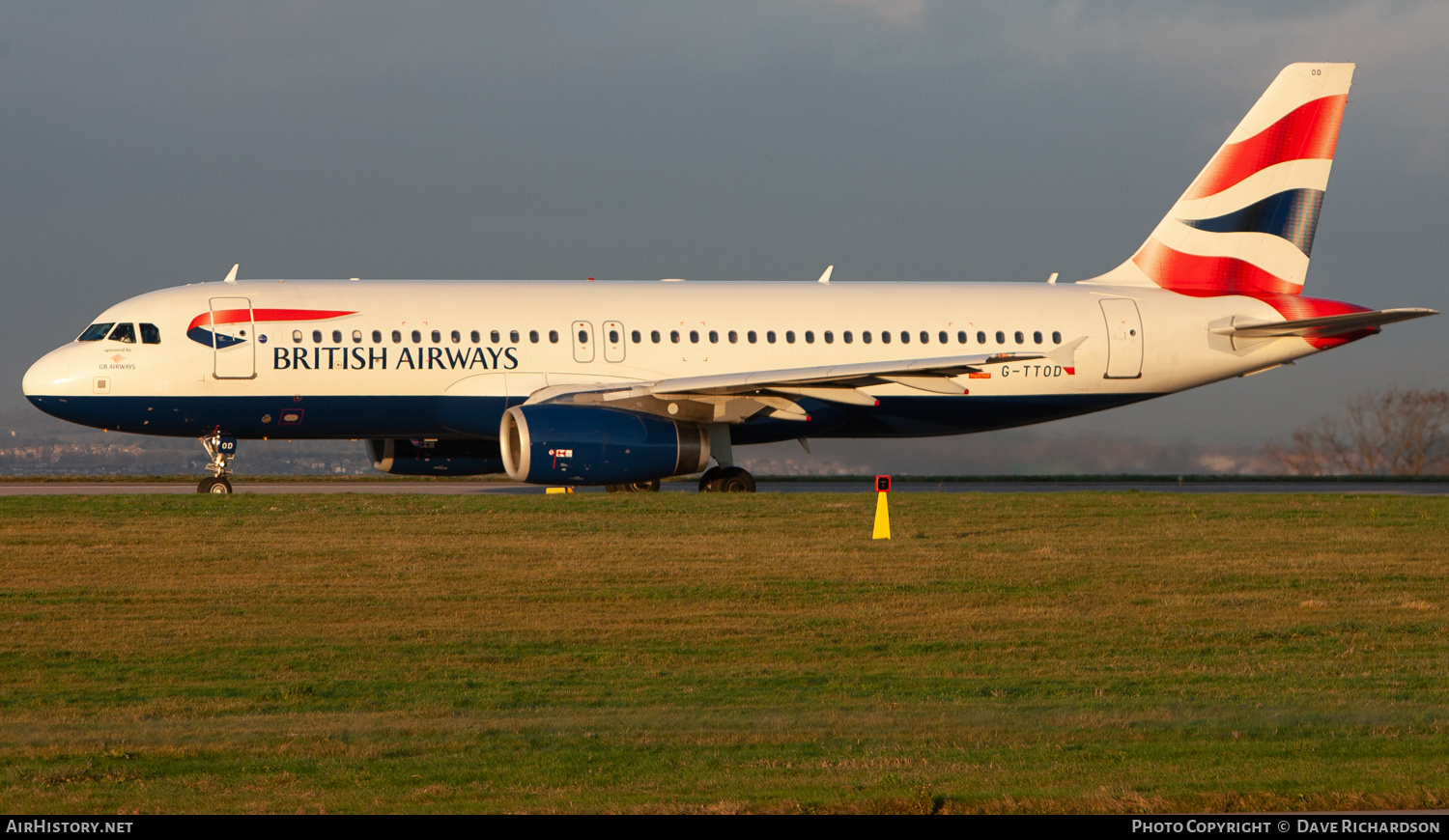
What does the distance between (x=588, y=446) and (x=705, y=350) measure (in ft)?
12.7

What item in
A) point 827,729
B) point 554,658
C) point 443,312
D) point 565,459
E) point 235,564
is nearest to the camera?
point 827,729

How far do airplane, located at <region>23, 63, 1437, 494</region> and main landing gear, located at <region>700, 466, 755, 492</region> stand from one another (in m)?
0.04

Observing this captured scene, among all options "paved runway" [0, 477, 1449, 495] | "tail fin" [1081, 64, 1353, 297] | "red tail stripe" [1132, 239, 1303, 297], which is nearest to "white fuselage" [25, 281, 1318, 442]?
"red tail stripe" [1132, 239, 1303, 297]

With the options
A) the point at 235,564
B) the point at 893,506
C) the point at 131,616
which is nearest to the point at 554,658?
the point at 131,616

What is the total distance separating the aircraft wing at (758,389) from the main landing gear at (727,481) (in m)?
1.10

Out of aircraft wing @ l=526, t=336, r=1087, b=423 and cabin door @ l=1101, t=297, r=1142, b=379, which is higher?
cabin door @ l=1101, t=297, r=1142, b=379

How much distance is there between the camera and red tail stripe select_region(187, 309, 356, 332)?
24438 millimetres

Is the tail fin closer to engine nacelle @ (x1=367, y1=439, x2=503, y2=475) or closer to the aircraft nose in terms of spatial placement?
engine nacelle @ (x1=367, y1=439, x2=503, y2=475)

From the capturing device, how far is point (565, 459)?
23.0 metres

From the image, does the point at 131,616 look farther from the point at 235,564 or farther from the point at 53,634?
the point at 235,564

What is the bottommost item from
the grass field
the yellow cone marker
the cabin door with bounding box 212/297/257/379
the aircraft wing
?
the grass field

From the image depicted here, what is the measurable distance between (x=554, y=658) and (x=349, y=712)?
2163mm

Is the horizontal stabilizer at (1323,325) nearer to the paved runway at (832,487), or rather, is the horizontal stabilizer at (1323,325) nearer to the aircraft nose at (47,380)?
the paved runway at (832,487)

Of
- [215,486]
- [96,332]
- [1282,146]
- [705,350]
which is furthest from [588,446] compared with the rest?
[1282,146]
